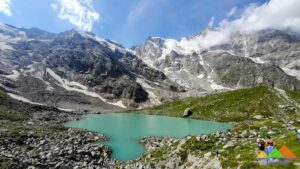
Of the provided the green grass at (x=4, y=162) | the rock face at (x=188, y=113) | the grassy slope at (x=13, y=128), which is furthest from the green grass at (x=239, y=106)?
the green grass at (x=4, y=162)

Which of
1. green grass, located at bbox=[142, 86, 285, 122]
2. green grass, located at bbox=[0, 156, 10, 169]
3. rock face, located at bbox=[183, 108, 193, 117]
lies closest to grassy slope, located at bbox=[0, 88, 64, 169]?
green grass, located at bbox=[0, 156, 10, 169]

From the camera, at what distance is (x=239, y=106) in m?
138

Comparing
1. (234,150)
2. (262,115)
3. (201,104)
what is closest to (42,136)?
(234,150)

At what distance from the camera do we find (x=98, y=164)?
49.5 m

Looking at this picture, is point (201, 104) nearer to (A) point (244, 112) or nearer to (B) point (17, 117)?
(A) point (244, 112)

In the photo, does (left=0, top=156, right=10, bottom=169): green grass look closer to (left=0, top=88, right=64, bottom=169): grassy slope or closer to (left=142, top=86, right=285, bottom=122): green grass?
(left=0, top=88, right=64, bottom=169): grassy slope

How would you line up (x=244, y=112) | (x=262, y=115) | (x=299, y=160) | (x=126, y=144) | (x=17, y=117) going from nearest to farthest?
(x=299, y=160) → (x=126, y=144) → (x=17, y=117) → (x=262, y=115) → (x=244, y=112)

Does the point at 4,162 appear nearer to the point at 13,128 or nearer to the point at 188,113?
the point at 13,128

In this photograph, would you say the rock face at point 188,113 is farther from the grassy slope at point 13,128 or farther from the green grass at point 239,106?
the grassy slope at point 13,128

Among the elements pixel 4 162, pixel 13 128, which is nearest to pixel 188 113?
pixel 13 128

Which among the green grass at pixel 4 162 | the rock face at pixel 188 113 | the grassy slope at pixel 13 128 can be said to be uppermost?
the rock face at pixel 188 113

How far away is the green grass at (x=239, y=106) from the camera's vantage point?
5002 inches

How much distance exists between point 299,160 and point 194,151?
1685 centimetres

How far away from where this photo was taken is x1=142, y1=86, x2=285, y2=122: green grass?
127062 mm
